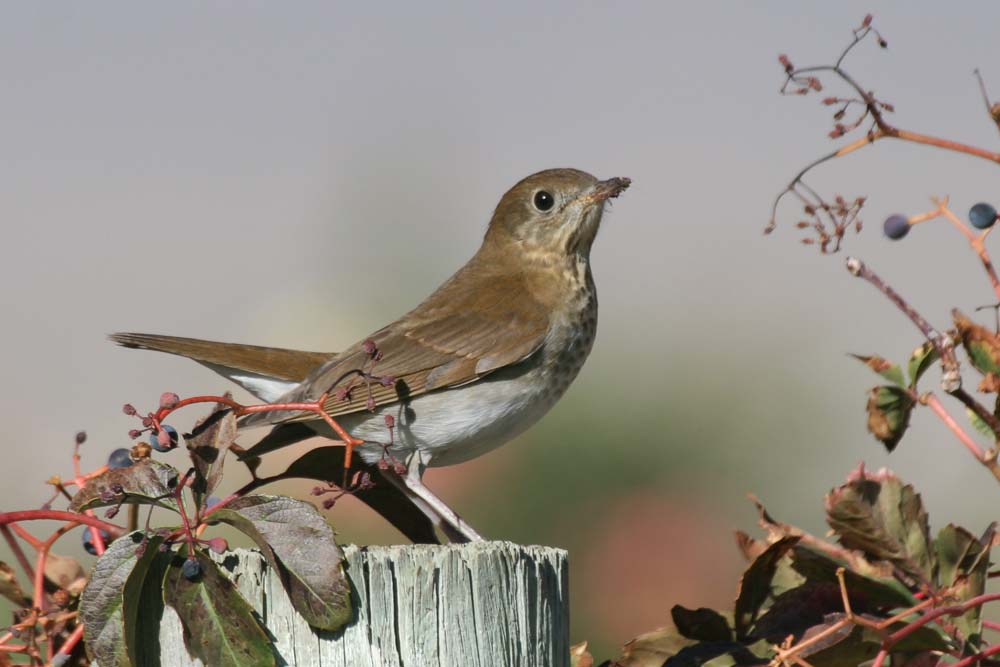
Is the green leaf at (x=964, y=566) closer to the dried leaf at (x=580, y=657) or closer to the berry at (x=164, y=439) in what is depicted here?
the dried leaf at (x=580, y=657)

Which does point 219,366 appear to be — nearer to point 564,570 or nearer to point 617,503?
point 564,570

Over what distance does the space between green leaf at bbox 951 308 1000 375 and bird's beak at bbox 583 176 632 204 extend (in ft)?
7.80

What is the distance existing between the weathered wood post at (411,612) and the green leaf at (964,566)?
2.29 ft

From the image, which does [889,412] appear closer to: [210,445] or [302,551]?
[302,551]

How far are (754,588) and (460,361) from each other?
1647 mm

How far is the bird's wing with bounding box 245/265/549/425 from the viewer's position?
369 centimetres

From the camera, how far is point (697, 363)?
799 centimetres

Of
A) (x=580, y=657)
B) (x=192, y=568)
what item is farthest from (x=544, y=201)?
(x=192, y=568)

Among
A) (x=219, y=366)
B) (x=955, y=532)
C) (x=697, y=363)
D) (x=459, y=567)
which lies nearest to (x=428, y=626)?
Result: (x=459, y=567)

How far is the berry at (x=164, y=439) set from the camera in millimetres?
2240

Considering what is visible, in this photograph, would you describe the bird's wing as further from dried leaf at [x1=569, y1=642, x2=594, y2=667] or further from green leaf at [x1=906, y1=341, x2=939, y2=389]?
green leaf at [x1=906, y1=341, x2=939, y2=389]

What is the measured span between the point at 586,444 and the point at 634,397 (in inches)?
24.6

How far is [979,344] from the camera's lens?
6.53ft

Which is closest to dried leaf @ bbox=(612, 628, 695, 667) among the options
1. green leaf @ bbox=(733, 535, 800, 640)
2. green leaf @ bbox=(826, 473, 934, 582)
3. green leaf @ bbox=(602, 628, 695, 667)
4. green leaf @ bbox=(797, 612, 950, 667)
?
green leaf @ bbox=(602, 628, 695, 667)
